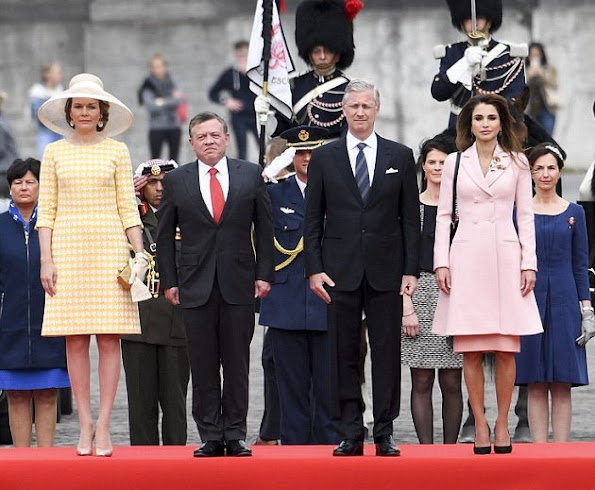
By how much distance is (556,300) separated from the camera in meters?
10.3

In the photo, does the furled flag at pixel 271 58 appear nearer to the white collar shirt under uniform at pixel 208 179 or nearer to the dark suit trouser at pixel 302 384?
the dark suit trouser at pixel 302 384

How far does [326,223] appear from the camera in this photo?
9.25 meters

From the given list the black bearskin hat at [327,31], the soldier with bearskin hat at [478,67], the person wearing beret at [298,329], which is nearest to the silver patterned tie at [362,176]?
the person wearing beret at [298,329]

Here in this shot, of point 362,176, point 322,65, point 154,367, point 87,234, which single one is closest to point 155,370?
point 154,367

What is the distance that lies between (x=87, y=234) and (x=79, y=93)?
70 cm

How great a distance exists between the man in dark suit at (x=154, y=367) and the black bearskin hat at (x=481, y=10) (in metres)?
2.57

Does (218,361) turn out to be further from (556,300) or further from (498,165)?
(556,300)

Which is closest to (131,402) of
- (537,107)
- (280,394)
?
(280,394)

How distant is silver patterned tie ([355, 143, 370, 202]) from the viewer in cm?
918

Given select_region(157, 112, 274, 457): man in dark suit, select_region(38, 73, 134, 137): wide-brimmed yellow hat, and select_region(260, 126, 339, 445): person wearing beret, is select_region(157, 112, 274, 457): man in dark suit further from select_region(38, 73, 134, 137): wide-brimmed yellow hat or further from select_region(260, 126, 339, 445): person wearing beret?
select_region(260, 126, 339, 445): person wearing beret

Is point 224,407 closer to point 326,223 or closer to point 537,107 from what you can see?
point 326,223

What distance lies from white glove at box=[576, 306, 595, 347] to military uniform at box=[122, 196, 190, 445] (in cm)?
220

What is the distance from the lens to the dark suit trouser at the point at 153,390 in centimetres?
1055

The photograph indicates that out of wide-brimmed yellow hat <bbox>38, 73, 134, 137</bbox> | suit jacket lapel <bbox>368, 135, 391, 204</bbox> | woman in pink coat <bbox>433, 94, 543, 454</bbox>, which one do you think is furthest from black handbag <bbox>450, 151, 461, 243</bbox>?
wide-brimmed yellow hat <bbox>38, 73, 134, 137</bbox>
